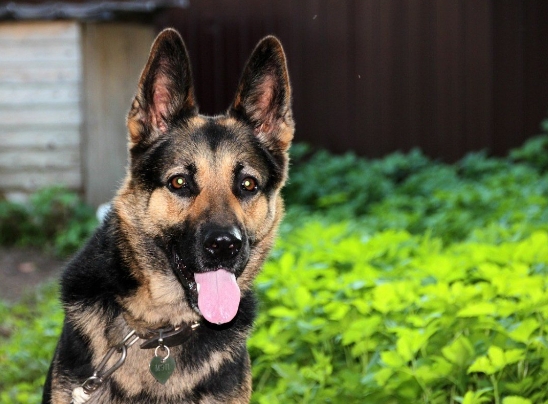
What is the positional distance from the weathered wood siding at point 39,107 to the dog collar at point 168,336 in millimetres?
7040

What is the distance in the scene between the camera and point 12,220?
9.81 metres

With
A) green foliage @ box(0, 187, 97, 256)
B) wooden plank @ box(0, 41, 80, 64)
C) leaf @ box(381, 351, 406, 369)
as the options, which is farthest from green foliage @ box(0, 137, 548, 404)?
wooden plank @ box(0, 41, 80, 64)

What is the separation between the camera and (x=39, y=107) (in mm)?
10281

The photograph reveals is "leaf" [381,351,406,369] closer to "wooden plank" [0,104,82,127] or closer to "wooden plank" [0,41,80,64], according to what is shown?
"wooden plank" [0,104,82,127]

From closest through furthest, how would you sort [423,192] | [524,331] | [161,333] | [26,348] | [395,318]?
[161,333], [524,331], [395,318], [26,348], [423,192]

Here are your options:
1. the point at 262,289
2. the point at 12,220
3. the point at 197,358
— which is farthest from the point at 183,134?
the point at 12,220

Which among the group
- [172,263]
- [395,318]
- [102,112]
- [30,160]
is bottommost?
[30,160]

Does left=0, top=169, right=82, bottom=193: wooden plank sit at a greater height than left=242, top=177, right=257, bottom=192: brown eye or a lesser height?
lesser

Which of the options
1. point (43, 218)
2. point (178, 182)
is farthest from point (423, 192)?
point (178, 182)

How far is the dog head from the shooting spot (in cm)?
339

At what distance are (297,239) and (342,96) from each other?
18.0 feet

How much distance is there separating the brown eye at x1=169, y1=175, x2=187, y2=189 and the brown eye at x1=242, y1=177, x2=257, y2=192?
268mm

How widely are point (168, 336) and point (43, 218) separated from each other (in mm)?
6697

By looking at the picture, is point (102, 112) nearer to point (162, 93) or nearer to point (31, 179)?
point (31, 179)
